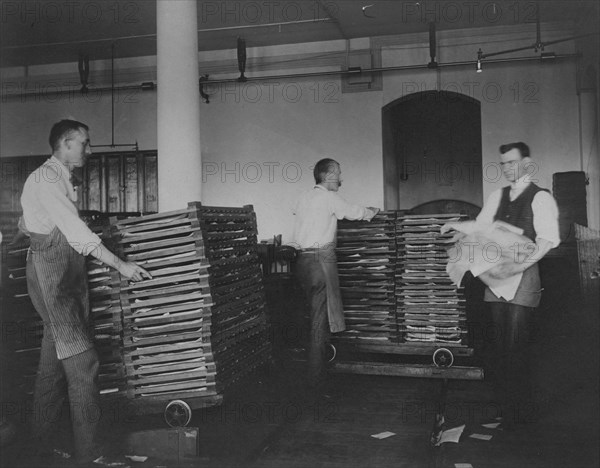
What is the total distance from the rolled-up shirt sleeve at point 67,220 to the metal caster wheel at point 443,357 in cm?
356

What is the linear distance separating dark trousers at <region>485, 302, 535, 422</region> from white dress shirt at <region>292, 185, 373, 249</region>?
5.97 ft

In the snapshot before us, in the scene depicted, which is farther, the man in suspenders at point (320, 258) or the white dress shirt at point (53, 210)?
the man in suspenders at point (320, 258)

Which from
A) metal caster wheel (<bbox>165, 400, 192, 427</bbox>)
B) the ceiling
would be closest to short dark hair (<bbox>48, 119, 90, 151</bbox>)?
metal caster wheel (<bbox>165, 400, 192, 427</bbox>)

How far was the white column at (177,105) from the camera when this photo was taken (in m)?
5.61

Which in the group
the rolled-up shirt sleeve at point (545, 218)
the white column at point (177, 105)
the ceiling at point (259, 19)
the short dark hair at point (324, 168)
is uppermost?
the ceiling at point (259, 19)

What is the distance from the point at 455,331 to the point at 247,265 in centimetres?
232

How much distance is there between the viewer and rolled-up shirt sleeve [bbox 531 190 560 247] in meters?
4.23

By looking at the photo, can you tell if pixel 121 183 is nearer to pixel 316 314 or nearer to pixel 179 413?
pixel 316 314

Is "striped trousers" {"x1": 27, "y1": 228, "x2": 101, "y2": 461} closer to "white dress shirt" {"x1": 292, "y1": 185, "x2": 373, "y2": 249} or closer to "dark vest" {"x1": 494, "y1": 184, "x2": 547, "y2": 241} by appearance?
"white dress shirt" {"x1": 292, "y1": 185, "x2": 373, "y2": 249}

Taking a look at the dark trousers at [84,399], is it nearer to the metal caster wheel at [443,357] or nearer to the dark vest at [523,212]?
the dark vest at [523,212]

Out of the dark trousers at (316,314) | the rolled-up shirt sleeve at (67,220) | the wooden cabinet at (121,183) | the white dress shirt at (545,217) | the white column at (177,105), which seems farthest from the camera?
the wooden cabinet at (121,183)

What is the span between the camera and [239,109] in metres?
11.0

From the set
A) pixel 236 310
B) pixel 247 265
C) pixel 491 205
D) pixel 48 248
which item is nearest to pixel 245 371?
pixel 236 310

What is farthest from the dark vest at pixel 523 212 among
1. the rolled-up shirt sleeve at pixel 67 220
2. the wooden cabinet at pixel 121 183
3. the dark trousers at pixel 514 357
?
the wooden cabinet at pixel 121 183
